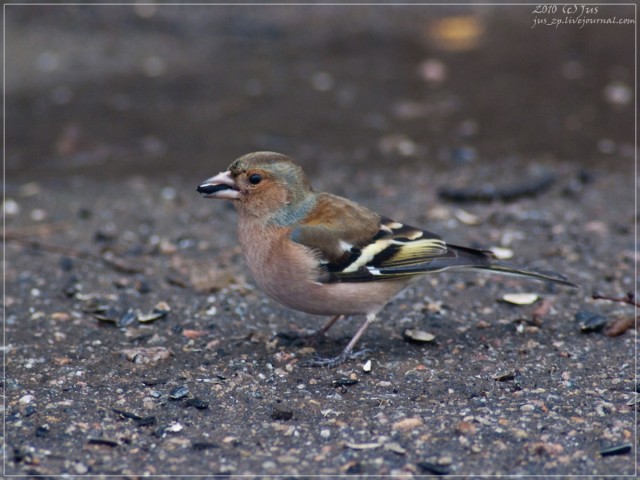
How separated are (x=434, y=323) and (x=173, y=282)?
5.89 ft

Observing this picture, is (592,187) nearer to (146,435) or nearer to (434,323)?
(434,323)

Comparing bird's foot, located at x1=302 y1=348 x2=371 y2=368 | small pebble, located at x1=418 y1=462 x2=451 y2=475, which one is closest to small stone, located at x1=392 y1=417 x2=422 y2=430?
small pebble, located at x1=418 y1=462 x2=451 y2=475

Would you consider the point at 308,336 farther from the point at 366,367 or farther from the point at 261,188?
the point at 261,188

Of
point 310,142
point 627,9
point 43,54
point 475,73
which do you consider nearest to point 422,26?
point 475,73

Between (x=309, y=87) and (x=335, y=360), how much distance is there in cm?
577

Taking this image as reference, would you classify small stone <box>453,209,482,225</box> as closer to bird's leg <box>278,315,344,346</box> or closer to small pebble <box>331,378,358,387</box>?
bird's leg <box>278,315,344,346</box>

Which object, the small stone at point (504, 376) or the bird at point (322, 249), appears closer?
the small stone at point (504, 376)

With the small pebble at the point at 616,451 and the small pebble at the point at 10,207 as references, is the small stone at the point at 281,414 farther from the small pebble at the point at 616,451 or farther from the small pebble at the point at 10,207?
the small pebble at the point at 10,207

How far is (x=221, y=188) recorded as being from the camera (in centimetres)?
470

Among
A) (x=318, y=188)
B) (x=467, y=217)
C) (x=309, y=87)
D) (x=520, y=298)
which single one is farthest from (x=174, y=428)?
(x=309, y=87)

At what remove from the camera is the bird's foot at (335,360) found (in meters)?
4.59

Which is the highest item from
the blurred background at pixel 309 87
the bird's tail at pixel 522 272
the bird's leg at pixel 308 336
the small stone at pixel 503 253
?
the blurred background at pixel 309 87

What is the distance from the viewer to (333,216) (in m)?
4.74

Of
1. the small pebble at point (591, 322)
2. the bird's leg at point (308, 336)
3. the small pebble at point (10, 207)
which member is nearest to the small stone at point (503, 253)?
the small pebble at point (591, 322)
